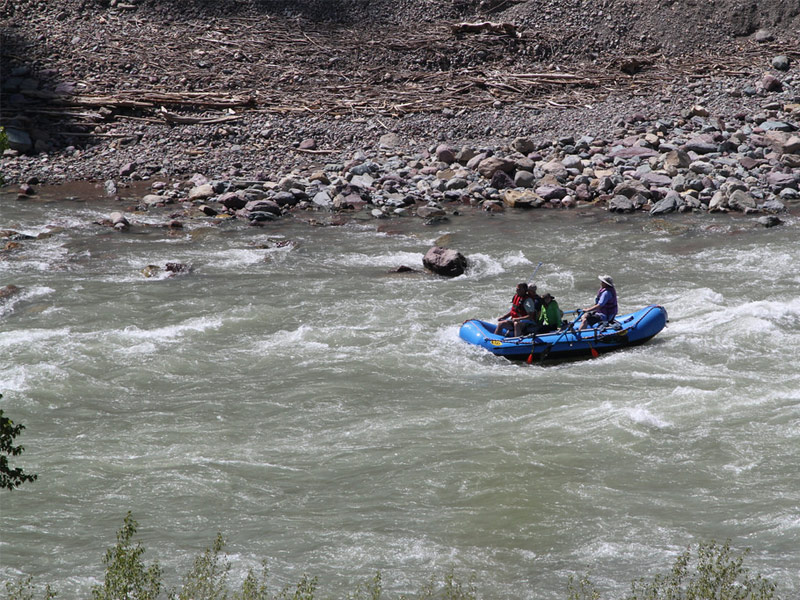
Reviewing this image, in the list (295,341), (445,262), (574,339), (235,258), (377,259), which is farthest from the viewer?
(235,258)

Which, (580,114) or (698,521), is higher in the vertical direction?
(580,114)

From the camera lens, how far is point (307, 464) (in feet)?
28.8

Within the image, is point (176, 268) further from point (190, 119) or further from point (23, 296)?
point (190, 119)

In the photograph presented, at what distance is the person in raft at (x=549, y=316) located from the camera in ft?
39.2

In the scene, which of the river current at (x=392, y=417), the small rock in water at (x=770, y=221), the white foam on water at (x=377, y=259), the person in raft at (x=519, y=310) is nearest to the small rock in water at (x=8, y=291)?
the river current at (x=392, y=417)

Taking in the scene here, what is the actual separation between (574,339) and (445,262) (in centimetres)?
385

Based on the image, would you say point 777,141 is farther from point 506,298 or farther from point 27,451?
point 27,451

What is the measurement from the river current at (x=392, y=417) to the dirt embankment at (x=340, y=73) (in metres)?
7.31

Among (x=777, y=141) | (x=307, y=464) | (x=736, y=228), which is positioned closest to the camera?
(x=307, y=464)

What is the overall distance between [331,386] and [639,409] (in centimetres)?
363

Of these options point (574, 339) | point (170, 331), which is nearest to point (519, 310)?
point (574, 339)

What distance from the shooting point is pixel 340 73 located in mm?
26688

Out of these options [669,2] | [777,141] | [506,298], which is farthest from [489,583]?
[669,2]

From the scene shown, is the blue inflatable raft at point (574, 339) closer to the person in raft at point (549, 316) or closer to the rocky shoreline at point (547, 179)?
the person in raft at point (549, 316)
